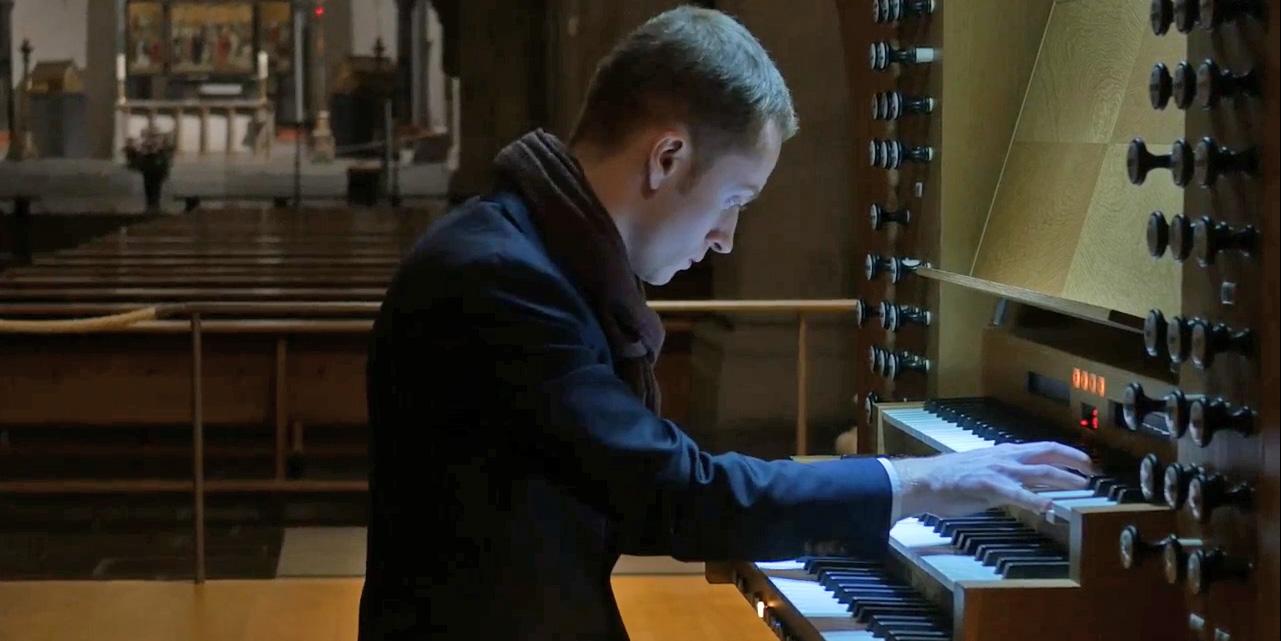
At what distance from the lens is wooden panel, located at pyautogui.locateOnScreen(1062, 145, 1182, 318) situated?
2.06 m

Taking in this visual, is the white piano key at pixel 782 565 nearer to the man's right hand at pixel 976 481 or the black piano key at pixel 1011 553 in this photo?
the black piano key at pixel 1011 553

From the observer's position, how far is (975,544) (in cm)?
205

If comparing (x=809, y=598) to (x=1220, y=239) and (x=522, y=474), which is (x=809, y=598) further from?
(x=1220, y=239)

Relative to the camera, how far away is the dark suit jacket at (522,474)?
164 centimetres

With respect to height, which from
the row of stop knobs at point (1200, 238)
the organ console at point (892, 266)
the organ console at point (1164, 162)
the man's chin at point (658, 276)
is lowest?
the organ console at point (892, 266)

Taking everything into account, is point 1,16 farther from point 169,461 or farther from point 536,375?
point 536,375

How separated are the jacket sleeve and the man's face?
0.17 m

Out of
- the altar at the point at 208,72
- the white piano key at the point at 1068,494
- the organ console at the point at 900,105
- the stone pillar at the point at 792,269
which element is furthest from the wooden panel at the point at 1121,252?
the altar at the point at 208,72

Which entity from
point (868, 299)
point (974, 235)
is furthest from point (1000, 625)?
point (868, 299)

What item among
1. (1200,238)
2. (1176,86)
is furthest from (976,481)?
(1176,86)

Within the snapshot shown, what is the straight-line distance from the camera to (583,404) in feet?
5.34

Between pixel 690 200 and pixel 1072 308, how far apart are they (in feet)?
1.99

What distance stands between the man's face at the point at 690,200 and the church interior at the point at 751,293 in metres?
0.38

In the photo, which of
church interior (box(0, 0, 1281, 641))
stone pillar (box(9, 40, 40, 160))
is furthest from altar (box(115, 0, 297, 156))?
stone pillar (box(9, 40, 40, 160))
